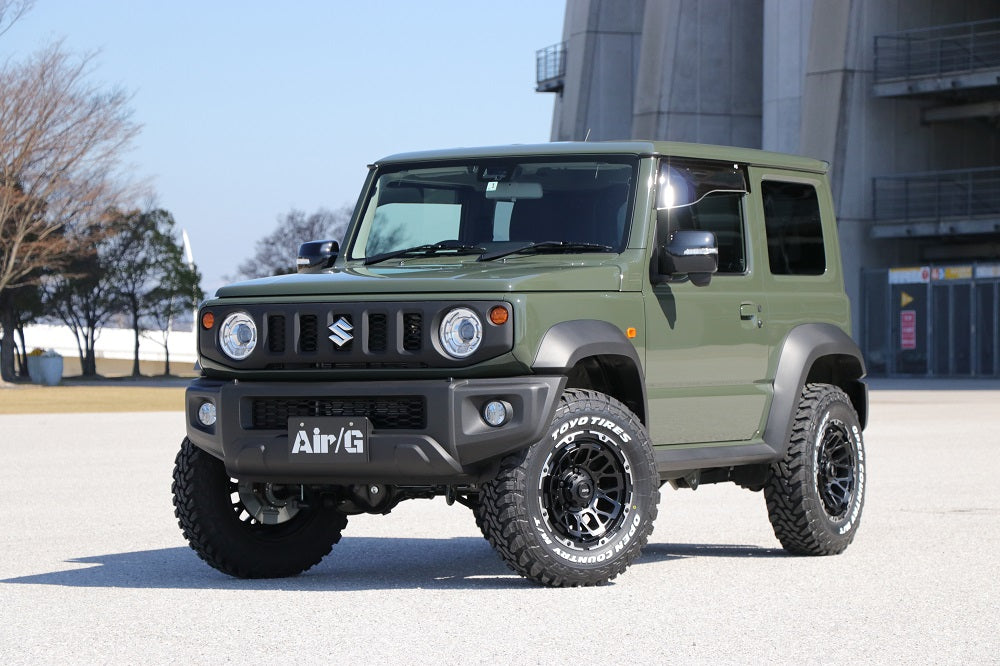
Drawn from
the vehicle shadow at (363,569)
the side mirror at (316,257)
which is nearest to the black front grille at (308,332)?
the vehicle shadow at (363,569)

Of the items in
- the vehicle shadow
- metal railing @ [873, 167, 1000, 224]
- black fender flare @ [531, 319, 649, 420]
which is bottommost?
the vehicle shadow

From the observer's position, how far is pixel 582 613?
7.50 metres

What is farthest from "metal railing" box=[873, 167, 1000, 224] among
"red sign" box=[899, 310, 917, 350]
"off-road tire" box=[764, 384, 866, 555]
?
"off-road tire" box=[764, 384, 866, 555]

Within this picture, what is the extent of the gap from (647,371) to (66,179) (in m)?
38.4

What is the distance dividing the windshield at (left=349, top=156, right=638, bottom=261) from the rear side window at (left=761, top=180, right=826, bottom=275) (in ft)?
3.75

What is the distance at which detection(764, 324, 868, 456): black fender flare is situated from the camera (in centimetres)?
952

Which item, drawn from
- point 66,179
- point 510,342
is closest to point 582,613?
point 510,342

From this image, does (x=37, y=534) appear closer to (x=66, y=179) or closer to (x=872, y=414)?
(x=872, y=414)

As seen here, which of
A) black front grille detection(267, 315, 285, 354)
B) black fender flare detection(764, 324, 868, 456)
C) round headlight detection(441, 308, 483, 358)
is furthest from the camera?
black fender flare detection(764, 324, 868, 456)

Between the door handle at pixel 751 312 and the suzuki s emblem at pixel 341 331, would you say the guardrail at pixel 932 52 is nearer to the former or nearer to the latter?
the door handle at pixel 751 312

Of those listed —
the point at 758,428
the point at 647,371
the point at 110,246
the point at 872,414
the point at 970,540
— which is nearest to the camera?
the point at 647,371

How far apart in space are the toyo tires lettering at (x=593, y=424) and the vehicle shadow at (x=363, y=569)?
2.72 ft

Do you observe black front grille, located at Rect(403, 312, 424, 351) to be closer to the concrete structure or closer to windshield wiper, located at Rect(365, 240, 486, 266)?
windshield wiper, located at Rect(365, 240, 486, 266)

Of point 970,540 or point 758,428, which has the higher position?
point 758,428
